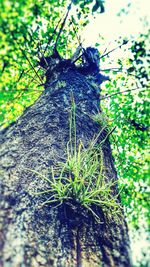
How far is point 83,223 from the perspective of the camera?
5.38 feet

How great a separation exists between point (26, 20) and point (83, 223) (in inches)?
59.7

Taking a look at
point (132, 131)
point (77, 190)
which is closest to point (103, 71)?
point (132, 131)

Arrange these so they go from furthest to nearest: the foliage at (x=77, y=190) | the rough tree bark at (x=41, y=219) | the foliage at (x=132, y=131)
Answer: the foliage at (x=132, y=131) → the foliage at (x=77, y=190) → the rough tree bark at (x=41, y=219)

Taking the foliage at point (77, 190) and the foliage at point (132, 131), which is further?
the foliage at point (132, 131)

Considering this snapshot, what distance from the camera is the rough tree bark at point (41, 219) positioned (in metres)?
1.37

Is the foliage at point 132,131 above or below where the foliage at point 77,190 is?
above

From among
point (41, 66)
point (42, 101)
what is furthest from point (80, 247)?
point (41, 66)

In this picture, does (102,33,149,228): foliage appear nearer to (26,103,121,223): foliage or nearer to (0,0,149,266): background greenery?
(0,0,149,266): background greenery

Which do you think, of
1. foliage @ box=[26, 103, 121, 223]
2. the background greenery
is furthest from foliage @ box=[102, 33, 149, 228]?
foliage @ box=[26, 103, 121, 223]

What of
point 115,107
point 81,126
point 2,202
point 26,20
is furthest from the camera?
point 115,107

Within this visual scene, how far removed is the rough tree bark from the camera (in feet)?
4.51

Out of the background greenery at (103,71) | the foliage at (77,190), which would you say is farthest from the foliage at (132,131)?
the foliage at (77,190)

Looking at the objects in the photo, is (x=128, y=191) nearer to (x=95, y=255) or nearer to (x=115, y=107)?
(x=115, y=107)

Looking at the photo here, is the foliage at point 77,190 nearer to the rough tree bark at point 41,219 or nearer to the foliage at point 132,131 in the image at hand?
the rough tree bark at point 41,219
